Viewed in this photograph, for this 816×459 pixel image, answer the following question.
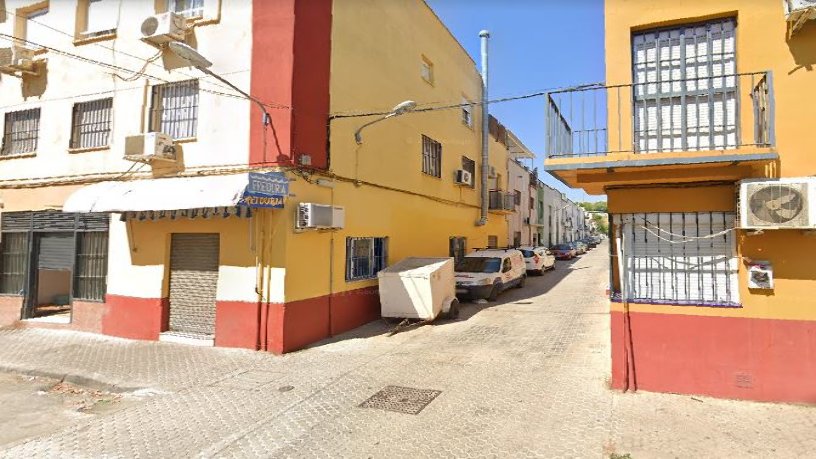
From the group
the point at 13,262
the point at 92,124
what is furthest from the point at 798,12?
the point at 13,262

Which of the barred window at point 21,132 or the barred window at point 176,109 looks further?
the barred window at point 21,132

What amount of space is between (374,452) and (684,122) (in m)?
6.07

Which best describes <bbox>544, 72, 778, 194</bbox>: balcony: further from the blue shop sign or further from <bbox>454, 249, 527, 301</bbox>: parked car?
<bbox>454, 249, 527, 301</bbox>: parked car

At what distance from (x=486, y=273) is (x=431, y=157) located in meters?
4.67

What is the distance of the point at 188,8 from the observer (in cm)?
1045

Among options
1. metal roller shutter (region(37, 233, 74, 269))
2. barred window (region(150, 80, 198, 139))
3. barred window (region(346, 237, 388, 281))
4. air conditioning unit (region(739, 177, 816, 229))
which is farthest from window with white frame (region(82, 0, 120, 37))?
air conditioning unit (region(739, 177, 816, 229))

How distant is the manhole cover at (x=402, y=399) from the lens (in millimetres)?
6199

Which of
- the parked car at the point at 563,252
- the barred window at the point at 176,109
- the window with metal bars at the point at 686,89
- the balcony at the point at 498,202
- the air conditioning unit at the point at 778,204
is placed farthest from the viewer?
the parked car at the point at 563,252

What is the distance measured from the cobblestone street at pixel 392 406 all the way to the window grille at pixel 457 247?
799 cm

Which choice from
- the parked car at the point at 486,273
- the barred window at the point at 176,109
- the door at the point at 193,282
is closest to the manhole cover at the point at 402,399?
the door at the point at 193,282

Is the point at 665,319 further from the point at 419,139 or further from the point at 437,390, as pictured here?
the point at 419,139

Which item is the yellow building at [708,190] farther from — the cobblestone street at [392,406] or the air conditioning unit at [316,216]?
the air conditioning unit at [316,216]

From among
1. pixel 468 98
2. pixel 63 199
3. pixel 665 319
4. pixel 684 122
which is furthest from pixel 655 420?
pixel 468 98

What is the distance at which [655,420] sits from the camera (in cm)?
554
